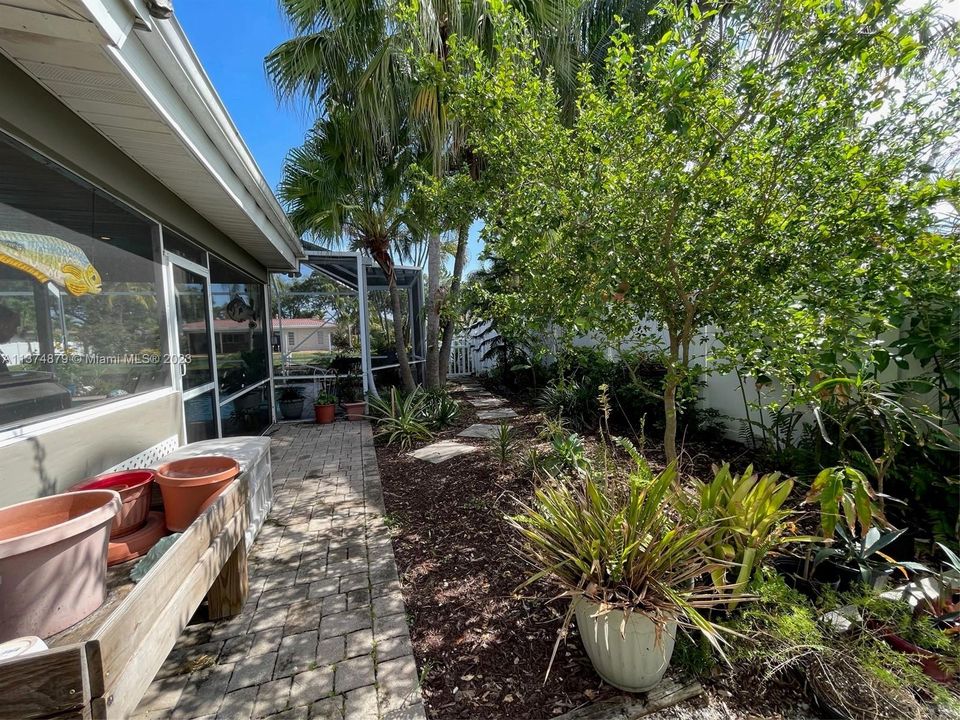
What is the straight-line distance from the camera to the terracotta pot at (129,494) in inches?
72.9

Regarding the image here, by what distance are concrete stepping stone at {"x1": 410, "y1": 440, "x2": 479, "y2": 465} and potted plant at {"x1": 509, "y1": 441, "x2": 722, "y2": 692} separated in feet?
9.67

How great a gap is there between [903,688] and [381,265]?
743 cm

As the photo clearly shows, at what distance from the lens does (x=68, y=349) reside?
2279 millimetres

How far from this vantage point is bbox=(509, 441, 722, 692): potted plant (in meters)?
1.61

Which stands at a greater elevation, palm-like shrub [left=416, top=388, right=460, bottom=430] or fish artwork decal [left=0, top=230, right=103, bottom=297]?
fish artwork decal [left=0, top=230, right=103, bottom=297]

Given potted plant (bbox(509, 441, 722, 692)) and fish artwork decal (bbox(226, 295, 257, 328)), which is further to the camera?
fish artwork decal (bbox(226, 295, 257, 328))

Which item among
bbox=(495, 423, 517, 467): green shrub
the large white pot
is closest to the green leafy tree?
the large white pot

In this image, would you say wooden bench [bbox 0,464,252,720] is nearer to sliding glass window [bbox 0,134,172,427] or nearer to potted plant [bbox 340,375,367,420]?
sliding glass window [bbox 0,134,172,427]

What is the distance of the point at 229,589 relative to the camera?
7.34 feet

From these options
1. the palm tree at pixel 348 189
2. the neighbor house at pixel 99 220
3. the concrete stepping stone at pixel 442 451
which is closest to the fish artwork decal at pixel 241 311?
the neighbor house at pixel 99 220

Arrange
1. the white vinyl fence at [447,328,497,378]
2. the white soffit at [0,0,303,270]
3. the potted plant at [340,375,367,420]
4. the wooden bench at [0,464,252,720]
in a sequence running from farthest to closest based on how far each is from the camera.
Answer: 1. the white vinyl fence at [447,328,497,378]
2. the potted plant at [340,375,367,420]
3. the white soffit at [0,0,303,270]
4. the wooden bench at [0,464,252,720]

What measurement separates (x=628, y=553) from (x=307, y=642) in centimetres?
167

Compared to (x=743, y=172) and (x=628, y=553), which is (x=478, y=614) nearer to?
(x=628, y=553)

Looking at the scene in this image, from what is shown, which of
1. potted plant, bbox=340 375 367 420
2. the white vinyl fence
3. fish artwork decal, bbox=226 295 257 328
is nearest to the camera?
fish artwork decal, bbox=226 295 257 328
